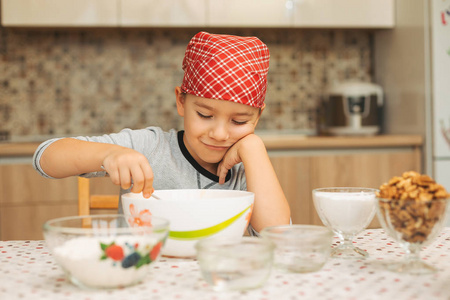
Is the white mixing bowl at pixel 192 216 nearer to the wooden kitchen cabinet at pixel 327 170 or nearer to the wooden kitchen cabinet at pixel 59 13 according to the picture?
the wooden kitchen cabinet at pixel 327 170

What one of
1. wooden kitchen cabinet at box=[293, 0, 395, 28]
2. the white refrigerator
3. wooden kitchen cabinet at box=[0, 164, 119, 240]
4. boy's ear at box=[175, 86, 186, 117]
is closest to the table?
boy's ear at box=[175, 86, 186, 117]

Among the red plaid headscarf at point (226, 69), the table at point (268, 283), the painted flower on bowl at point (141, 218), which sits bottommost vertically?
the table at point (268, 283)

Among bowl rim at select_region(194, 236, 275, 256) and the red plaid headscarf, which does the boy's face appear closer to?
the red plaid headscarf

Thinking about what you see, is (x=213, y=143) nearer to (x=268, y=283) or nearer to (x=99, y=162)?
(x=99, y=162)

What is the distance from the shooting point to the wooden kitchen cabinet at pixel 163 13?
2.40 meters

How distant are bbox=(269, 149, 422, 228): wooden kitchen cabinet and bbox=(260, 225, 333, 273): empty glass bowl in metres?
1.62

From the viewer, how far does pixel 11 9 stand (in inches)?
91.1

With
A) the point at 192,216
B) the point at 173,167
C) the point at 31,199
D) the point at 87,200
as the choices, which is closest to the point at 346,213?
Result: the point at 192,216

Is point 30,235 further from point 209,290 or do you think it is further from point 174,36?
point 209,290

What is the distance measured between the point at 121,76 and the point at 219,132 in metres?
1.78

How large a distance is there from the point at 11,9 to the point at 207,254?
2.09 meters

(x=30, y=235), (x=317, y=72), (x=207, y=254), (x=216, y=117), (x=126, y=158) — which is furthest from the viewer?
(x=317, y=72)

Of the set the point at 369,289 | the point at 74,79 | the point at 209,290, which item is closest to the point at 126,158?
the point at 209,290

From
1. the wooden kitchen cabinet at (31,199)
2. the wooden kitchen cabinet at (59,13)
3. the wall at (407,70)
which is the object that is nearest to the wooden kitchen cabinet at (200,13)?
the wooden kitchen cabinet at (59,13)
